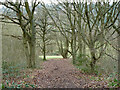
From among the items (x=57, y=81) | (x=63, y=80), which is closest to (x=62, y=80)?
(x=63, y=80)

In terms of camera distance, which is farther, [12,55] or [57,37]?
[57,37]

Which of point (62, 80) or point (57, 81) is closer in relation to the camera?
point (57, 81)

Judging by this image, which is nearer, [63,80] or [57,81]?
[57,81]

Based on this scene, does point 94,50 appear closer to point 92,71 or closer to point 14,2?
point 92,71

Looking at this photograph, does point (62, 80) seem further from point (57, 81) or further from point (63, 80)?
point (57, 81)

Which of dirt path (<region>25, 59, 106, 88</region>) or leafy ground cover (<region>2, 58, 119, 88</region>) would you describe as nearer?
leafy ground cover (<region>2, 58, 119, 88</region>)

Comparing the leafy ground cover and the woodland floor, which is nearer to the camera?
the leafy ground cover

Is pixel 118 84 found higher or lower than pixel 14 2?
lower

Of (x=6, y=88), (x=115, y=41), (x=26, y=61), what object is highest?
(x=115, y=41)

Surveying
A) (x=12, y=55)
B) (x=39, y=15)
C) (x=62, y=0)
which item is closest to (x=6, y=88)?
(x=12, y=55)

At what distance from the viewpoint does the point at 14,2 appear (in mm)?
10586

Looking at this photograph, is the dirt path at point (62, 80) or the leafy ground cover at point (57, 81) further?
the dirt path at point (62, 80)

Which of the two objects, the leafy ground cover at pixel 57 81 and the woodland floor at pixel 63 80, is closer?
the leafy ground cover at pixel 57 81

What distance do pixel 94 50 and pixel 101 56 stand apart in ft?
2.17
